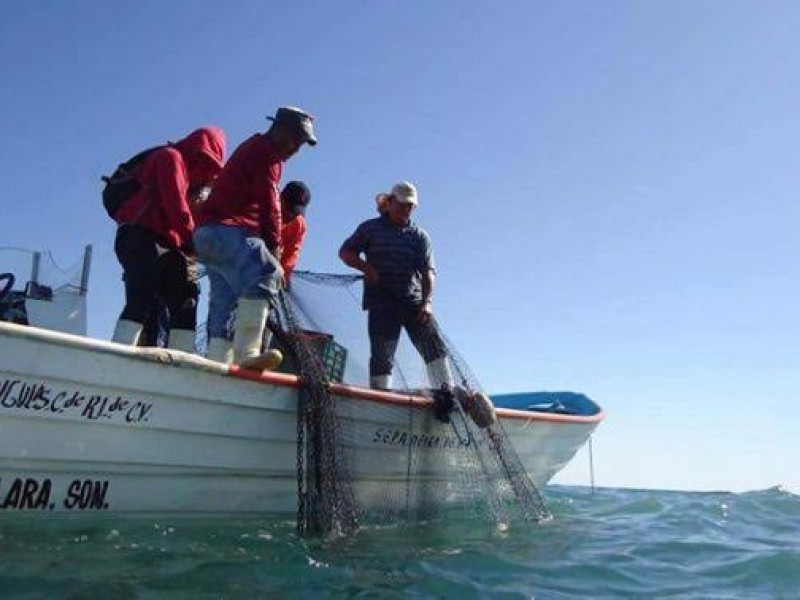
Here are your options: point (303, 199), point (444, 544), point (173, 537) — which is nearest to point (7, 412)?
point (173, 537)

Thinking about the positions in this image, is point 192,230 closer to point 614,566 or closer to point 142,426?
point 142,426

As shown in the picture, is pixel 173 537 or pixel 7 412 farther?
pixel 173 537

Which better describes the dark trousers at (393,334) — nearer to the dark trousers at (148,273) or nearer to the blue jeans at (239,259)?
the blue jeans at (239,259)

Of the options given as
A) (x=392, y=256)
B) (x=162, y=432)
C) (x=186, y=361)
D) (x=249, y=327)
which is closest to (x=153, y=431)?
(x=162, y=432)

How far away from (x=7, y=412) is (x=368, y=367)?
3688mm

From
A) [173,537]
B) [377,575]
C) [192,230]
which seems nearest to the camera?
[377,575]

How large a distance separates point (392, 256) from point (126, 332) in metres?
2.75

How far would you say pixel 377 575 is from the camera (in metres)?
4.21

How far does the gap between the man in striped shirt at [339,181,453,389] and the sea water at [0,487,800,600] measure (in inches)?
61.1

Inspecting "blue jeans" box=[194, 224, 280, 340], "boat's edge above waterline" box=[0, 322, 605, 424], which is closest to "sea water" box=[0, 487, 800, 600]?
"boat's edge above waterline" box=[0, 322, 605, 424]

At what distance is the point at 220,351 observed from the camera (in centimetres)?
594

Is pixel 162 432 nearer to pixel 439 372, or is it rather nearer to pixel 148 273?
pixel 148 273

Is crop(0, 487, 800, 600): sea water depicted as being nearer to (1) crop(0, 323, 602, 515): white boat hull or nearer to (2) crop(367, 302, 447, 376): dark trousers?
(1) crop(0, 323, 602, 515): white boat hull

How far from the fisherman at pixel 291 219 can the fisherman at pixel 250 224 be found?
1.15m
